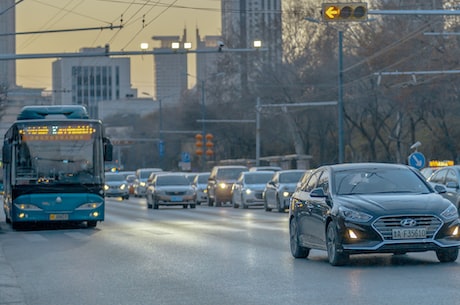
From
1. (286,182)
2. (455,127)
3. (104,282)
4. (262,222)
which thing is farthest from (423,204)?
(455,127)

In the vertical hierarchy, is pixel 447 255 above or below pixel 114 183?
above

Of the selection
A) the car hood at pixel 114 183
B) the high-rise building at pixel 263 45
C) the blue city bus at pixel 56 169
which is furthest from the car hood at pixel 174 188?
the high-rise building at pixel 263 45

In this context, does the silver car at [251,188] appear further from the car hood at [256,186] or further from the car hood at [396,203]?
the car hood at [396,203]

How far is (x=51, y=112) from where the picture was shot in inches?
1248

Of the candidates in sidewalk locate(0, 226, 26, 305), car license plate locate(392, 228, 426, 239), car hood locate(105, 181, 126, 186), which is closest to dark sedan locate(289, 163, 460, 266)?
car license plate locate(392, 228, 426, 239)

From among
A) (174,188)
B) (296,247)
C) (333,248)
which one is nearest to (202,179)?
(174,188)

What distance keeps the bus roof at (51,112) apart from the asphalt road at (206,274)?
6.71 metres

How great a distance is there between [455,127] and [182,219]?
136 feet

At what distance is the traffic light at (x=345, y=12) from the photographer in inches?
998

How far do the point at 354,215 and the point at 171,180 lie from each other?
35.2 metres

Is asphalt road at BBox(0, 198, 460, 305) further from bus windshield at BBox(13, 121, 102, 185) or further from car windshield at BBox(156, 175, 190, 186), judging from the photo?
car windshield at BBox(156, 175, 190, 186)

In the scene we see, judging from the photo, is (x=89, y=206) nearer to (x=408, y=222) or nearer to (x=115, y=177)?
(x=408, y=222)

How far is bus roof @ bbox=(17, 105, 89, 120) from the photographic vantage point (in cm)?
3156

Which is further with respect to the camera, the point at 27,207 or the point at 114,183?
the point at 114,183
